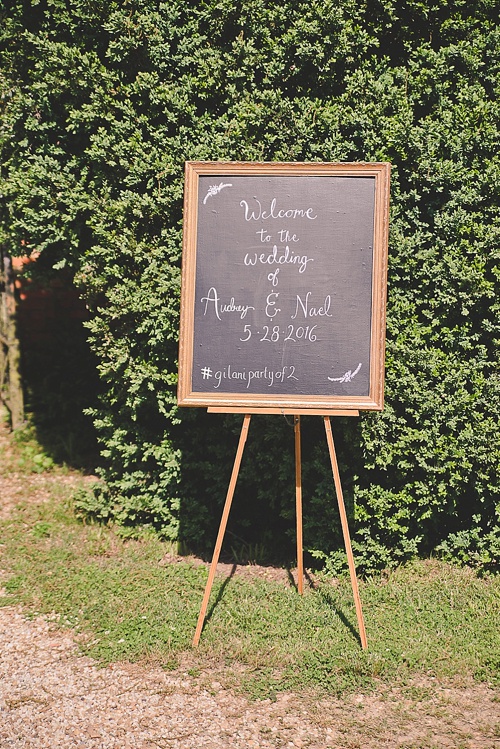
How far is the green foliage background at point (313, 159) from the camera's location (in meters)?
4.14

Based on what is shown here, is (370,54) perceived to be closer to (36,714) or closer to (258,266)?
(258,266)

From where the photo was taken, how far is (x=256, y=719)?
327cm

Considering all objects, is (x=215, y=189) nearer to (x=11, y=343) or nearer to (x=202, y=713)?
(x=202, y=713)

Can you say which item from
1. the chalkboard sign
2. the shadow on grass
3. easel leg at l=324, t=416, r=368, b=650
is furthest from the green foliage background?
easel leg at l=324, t=416, r=368, b=650

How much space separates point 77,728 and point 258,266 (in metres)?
2.45

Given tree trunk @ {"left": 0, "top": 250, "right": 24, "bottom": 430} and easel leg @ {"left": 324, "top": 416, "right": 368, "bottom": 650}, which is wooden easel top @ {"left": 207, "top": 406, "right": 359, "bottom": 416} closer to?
easel leg @ {"left": 324, "top": 416, "right": 368, "bottom": 650}

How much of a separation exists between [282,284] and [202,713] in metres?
2.19

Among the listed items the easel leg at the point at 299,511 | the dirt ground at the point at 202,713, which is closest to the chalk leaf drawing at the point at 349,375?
the easel leg at the point at 299,511

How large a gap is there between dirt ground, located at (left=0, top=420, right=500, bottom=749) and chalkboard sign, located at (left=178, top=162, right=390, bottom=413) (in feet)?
4.77

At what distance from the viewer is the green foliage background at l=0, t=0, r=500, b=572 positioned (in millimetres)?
4145

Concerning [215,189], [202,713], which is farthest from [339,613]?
[215,189]

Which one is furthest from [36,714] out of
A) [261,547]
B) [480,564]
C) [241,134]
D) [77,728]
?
[241,134]

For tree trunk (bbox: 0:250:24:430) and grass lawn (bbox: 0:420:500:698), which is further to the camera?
tree trunk (bbox: 0:250:24:430)

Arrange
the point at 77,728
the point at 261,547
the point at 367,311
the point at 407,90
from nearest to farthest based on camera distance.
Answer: the point at 77,728
the point at 367,311
the point at 407,90
the point at 261,547
